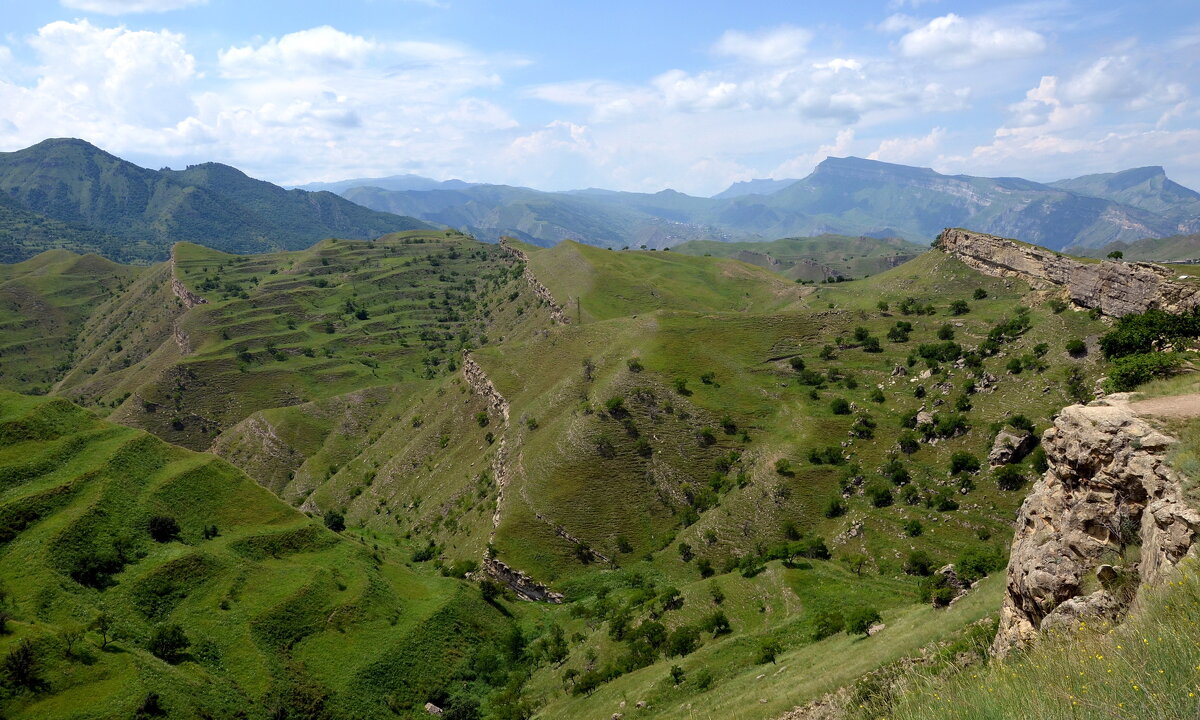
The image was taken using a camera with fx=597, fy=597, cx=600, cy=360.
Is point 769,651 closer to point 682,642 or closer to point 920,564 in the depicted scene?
point 682,642

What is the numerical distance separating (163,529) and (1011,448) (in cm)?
8764

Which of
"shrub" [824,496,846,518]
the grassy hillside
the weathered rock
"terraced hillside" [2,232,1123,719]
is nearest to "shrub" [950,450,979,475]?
"terraced hillside" [2,232,1123,719]

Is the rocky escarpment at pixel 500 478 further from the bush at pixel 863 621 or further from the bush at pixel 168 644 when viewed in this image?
the bush at pixel 863 621

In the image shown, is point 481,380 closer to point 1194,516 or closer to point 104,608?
point 104,608

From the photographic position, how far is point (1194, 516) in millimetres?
16250

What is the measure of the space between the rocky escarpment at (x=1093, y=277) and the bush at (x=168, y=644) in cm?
10190

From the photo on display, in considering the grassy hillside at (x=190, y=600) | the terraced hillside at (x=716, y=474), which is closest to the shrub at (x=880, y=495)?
the terraced hillside at (x=716, y=474)

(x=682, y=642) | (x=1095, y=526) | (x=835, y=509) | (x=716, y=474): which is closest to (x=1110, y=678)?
(x=1095, y=526)

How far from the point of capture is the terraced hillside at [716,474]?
1953 inches

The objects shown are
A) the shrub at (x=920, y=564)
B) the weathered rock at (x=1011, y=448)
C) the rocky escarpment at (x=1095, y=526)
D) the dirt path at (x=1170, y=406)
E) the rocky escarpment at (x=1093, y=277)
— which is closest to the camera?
the rocky escarpment at (x=1095, y=526)

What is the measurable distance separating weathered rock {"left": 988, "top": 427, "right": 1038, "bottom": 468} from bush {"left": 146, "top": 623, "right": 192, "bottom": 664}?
78724 millimetres

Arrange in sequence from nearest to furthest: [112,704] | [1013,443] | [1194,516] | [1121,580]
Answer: [1194,516], [1121,580], [112,704], [1013,443]

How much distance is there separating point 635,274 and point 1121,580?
16391 cm

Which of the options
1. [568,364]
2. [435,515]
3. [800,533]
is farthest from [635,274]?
[800,533]
